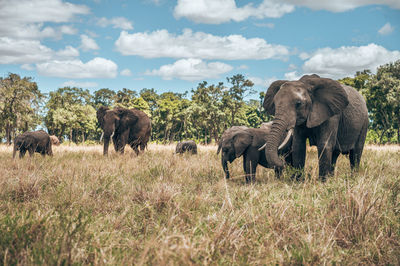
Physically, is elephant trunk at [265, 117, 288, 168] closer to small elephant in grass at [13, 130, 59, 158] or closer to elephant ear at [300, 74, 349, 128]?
elephant ear at [300, 74, 349, 128]

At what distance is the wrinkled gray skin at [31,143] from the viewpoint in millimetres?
11430

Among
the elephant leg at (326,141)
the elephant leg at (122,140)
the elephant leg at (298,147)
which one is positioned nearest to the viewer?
the elephant leg at (326,141)

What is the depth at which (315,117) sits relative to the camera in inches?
219

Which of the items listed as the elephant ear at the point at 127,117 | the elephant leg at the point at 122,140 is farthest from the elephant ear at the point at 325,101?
the elephant ear at the point at 127,117

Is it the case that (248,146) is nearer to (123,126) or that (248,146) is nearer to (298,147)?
(298,147)

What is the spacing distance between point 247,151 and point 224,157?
591 mm

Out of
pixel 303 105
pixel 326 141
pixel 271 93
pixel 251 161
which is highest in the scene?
pixel 271 93

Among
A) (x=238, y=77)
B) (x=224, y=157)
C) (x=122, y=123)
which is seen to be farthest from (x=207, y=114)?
(x=224, y=157)

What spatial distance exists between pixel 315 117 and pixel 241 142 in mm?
1599

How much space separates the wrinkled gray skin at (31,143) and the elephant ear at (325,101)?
9.73 metres

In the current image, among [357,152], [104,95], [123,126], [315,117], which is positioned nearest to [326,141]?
[315,117]

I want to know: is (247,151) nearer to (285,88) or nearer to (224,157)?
(224,157)

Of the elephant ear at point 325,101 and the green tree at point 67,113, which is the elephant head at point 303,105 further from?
the green tree at point 67,113

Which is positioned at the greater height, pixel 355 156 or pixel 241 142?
pixel 241 142
